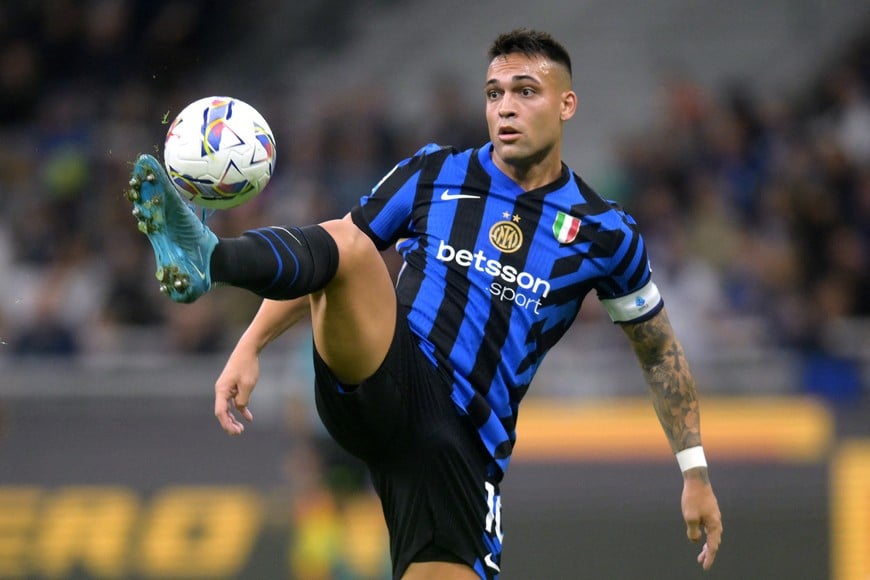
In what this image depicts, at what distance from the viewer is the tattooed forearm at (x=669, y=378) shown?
17.7 ft

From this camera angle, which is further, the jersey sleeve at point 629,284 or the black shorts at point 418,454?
the jersey sleeve at point 629,284

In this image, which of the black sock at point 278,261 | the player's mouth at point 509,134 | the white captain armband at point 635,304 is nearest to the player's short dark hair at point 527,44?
the player's mouth at point 509,134

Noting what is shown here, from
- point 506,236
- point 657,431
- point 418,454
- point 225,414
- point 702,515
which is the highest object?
point 506,236

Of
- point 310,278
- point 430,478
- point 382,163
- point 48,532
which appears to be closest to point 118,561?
point 48,532

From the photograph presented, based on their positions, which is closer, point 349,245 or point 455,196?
point 349,245

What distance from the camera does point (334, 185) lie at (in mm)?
12008

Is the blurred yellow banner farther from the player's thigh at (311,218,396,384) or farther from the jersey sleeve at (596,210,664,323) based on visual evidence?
the player's thigh at (311,218,396,384)

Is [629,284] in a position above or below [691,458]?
above

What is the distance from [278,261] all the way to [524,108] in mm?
1452

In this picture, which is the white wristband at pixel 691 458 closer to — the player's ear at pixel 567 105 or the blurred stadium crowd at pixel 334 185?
the player's ear at pixel 567 105

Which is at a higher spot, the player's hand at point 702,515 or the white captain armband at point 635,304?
the white captain armband at point 635,304

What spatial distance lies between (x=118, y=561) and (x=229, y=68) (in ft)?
20.9

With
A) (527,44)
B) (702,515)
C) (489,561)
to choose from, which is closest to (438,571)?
(489,561)

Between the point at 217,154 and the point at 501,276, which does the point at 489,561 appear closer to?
the point at 501,276
